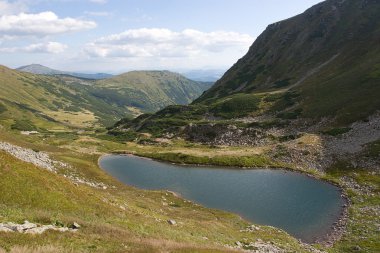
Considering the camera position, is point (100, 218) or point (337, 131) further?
point (337, 131)

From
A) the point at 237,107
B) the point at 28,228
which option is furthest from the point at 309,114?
the point at 28,228

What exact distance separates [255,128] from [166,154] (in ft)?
120

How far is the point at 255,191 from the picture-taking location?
87625 millimetres

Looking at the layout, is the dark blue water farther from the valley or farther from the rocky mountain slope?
the rocky mountain slope

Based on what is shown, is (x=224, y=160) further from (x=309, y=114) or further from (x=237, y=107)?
(x=237, y=107)

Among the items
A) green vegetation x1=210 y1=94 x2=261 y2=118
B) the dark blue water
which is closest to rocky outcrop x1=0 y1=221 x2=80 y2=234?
the dark blue water

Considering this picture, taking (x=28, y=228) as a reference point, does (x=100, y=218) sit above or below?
below

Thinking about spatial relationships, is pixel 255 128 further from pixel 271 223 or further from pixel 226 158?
pixel 271 223

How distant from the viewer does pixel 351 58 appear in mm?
177500

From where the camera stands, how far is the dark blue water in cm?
7069

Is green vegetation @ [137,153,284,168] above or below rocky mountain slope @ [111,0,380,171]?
below

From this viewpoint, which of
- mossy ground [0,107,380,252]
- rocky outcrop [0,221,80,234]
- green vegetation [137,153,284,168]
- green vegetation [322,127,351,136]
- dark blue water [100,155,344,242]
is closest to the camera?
rocky outcrop [0,221,80,234]

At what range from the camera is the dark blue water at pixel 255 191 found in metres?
70.7

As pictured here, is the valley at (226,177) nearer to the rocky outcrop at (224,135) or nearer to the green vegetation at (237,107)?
the rocky outcrop at (224,135)
